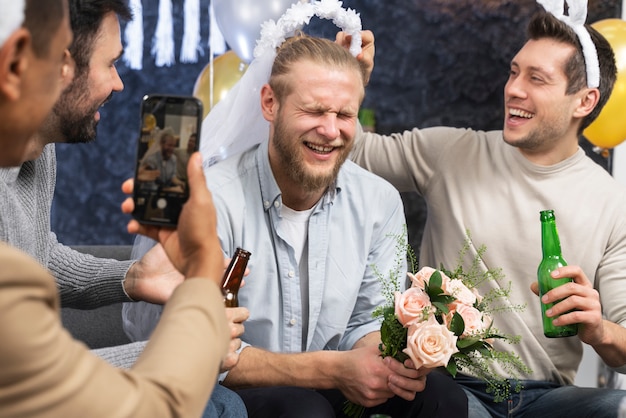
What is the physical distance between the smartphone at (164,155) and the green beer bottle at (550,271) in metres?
1.36

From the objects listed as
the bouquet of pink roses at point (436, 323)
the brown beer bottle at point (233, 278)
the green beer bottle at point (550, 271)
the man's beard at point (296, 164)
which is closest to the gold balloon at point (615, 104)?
the green beer bottle at point (550, 271)

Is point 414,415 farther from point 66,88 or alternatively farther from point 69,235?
point 69,235

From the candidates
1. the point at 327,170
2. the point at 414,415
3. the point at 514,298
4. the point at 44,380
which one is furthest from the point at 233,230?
the point at 44,380

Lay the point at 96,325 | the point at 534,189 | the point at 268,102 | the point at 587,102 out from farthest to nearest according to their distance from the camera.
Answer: the point at 96,325 → the point at 587,102 → the point at 534,189 → the point at 268,102

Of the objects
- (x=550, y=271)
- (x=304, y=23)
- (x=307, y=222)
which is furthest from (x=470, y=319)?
(x=304, y=23)

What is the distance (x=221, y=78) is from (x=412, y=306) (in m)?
1.77

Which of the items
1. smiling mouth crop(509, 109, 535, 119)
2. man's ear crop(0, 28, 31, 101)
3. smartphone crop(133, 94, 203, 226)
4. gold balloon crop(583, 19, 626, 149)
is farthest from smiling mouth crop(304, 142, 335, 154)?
man's ear crop(0, 28, 31, 101)

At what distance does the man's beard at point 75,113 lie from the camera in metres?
2.00

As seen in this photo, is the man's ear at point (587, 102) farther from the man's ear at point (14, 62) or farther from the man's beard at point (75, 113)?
the man's ear at point (14, 62)

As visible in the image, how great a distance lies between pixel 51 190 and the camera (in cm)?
208

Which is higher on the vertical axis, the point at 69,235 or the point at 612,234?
the point at 612,234

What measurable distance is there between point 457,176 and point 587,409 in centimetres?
82

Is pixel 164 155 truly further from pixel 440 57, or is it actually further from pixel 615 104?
pixel 440 57

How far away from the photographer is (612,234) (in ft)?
8.81
